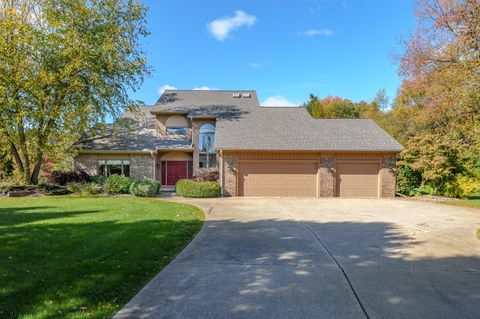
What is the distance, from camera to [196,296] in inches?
155

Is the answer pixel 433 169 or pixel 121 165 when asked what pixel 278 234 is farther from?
pixel 121 165

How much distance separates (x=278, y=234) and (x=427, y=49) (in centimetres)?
1146

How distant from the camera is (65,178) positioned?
1925cm

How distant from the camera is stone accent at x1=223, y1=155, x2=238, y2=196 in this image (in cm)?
1712

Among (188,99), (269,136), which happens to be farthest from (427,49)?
(188,99)

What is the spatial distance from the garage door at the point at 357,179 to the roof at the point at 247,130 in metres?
1.12

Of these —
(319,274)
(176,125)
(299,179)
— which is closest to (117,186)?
(176,125)

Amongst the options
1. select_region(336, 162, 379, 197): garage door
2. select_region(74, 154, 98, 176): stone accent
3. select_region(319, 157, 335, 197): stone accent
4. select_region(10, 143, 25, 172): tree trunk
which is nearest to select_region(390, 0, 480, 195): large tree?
select_region(336, 162, 379, 197): garage door

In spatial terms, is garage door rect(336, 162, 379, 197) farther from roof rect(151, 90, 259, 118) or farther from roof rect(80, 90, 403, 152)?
roof rect(151, 90, 259, 118)

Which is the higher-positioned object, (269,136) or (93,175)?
(269,136)

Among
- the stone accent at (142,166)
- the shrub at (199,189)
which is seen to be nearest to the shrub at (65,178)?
Answer: the stone accent at (142,166)

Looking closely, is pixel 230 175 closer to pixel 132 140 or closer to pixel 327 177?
pixel 327 177

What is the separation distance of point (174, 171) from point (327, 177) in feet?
36.5

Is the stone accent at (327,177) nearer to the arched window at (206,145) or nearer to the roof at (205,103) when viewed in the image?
the roof at (205,103)
